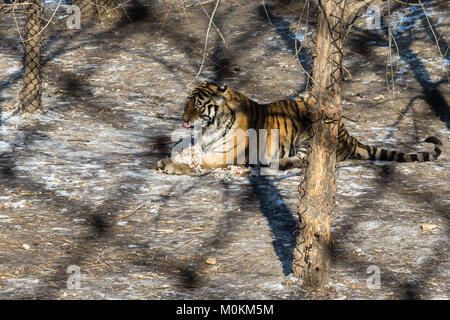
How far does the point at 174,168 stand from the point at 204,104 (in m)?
0.84

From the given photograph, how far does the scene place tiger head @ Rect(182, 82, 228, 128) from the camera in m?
7.45

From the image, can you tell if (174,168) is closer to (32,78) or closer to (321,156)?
(321,156)

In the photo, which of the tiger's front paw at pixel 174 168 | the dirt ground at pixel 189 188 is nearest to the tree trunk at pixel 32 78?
the dirt ground at pixel 189 188

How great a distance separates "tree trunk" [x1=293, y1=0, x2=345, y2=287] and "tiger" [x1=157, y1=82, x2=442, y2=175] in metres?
2.83

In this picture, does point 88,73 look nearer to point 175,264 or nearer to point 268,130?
point 268,130

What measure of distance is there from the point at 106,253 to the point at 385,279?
2.31m

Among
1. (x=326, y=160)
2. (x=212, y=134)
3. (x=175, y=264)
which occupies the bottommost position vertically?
(x=175, y=264)

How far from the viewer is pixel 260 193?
6.89m

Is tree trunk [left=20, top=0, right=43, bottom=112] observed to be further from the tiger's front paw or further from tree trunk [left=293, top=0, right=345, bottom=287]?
tree trunk [left=293, top=0, right=345, bottom=287]

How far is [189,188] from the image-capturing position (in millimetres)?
6992

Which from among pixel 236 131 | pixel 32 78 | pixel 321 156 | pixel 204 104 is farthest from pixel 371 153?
pixel 32 78

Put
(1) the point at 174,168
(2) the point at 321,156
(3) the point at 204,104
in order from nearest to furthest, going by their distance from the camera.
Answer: (2) the point at 321,156 → (1) the point at 174,168 → (3) the point at 204,104

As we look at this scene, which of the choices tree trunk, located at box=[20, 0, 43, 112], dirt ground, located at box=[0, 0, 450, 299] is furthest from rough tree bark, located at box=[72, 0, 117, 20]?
tree trunk, located at box=[20, 0, 43, 112]
